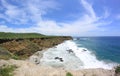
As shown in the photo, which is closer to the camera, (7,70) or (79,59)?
(7,70)

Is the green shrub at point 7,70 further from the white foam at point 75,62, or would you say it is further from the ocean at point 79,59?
the white foam at point 75,62

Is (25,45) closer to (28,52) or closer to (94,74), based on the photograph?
(28,52)

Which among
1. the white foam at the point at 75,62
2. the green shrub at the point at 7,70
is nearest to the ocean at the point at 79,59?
the white foam at the point at 75,62

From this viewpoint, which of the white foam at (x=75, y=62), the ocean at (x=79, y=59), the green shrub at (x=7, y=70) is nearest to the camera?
the green shrub at (x=7, y=70)

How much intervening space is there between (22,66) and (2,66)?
67.6 inches

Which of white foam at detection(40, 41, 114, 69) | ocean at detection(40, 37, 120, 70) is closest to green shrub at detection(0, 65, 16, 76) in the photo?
ocean at detection(40, 37, 120, 70)

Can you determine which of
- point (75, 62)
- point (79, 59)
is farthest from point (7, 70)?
point (79, 59)

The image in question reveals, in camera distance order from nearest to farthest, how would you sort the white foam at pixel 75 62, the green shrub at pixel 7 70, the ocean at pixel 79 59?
1. the green shrub at pixel 7 70
2. the white foam at pixel 75 62
3. the ocean at pixel 79 59

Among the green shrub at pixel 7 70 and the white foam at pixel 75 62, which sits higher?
the green shrub at pixel 7 70

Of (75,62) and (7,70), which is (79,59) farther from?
(7,70)

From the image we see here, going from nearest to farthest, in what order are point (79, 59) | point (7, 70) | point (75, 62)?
point (7, 70)
point (75, 62)
point (79, 59)

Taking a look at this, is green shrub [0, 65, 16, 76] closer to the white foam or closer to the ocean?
the ocean

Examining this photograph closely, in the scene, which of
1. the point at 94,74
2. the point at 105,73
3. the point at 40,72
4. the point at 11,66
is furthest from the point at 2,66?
the point at 105,73

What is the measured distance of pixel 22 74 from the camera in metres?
13.0
